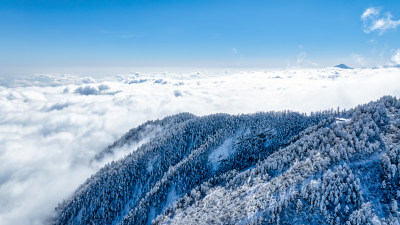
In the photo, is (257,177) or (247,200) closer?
(247,200)

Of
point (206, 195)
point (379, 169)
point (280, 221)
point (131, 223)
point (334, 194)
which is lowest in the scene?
point (131, 223)

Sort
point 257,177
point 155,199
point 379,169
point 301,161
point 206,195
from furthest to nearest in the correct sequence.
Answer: point 155,199 → point 206,195 → point 257,177 → point 301,161 → point 379,169

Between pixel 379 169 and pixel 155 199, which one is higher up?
pixel 379 169

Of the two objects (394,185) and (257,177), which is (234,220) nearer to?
(257,177)

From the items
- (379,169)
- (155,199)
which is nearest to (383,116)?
(379,169)

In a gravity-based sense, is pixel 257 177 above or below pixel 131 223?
above

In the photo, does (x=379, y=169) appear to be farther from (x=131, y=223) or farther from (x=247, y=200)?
(x=131, y=223)

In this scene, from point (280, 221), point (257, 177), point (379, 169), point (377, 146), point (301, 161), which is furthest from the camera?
point (257, 177)

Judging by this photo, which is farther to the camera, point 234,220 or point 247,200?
point 247,200

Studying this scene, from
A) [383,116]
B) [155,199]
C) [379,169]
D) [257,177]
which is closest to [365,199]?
[379,169]
